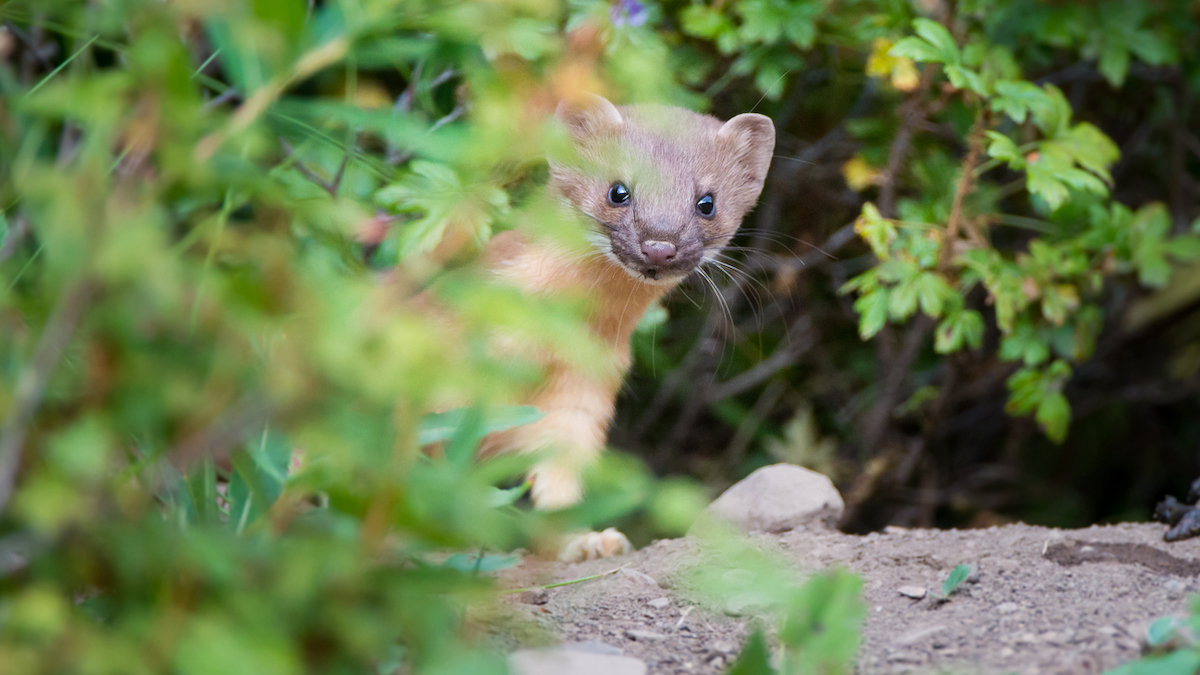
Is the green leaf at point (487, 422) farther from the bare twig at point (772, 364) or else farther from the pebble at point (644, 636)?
the bare twig at point (772, 364)

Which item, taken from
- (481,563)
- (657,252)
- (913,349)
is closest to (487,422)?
(481,563)

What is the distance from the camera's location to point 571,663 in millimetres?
2014

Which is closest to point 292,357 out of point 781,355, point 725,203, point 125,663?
point 125,663

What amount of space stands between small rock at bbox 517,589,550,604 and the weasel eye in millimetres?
1358

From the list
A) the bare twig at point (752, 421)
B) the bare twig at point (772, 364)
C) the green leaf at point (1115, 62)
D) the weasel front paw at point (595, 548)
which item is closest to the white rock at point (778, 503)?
the weasel front paw at point (595, 548)

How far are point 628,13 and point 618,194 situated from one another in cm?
61

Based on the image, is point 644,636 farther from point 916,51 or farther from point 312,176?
point 916,51

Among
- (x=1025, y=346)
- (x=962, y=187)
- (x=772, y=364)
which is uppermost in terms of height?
(x=962, y=187)

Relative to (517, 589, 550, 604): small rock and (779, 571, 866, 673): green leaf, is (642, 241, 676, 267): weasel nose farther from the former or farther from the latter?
(779, 571, 866, 673): green leaf

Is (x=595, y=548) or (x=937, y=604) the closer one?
(x=937, y=604)

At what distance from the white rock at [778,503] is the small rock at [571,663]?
1.27 meters

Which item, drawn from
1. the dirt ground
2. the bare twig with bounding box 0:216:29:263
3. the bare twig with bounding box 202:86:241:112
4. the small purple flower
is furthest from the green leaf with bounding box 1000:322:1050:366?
the bare twig with bounding box 0:216:29:263

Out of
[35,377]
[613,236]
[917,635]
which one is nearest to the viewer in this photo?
→ [35,377]

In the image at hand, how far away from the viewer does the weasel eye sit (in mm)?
3422
